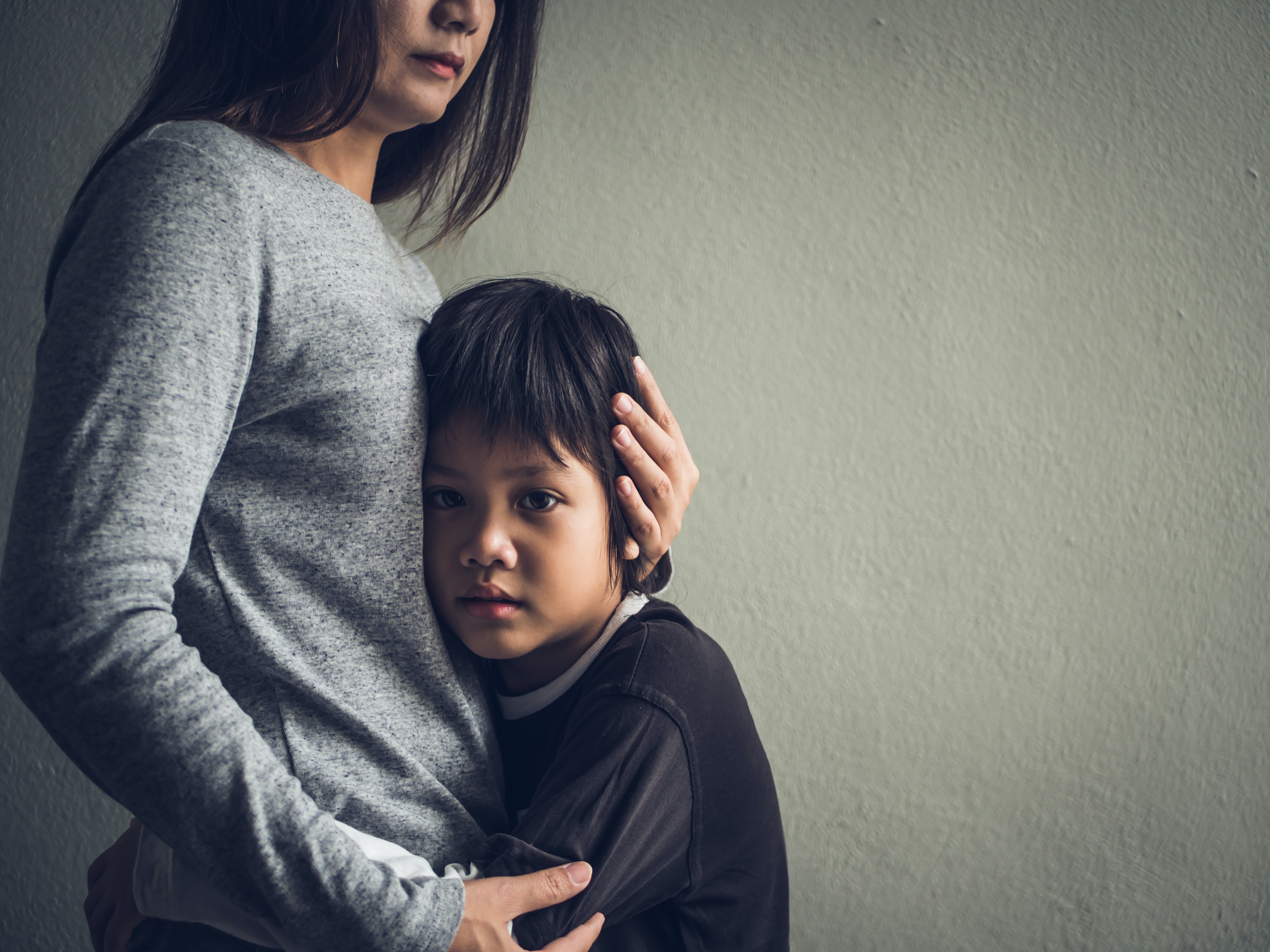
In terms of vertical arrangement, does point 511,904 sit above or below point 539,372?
below

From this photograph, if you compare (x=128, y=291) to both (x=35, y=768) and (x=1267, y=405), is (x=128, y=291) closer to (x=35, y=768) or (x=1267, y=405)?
(x=35, y=768)

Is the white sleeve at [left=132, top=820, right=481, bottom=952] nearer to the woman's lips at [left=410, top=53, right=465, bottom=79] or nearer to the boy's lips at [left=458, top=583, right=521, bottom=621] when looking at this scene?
the boy's lips at [left=458, top=583, right=521, bottom=621]

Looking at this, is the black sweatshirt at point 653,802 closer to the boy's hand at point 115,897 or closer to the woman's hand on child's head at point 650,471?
the woman's hand on child's head at point 650,471

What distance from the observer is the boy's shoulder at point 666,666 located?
0.68 m

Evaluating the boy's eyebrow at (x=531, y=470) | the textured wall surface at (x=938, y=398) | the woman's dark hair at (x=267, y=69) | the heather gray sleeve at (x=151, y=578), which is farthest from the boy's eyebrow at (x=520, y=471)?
the textured wall surface at (x=938, y=398)

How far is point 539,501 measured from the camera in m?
0.73

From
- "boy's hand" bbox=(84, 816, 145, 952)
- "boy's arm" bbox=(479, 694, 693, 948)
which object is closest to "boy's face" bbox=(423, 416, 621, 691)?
"boy's arm" bbox=(479, 694, 693, 948)

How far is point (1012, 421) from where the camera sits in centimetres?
108

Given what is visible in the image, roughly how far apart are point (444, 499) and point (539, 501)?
9 cm

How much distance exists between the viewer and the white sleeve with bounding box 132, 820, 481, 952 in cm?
57

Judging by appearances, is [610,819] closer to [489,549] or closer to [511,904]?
[511,904]

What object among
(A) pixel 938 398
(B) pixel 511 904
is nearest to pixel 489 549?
(B) pixel 511 904

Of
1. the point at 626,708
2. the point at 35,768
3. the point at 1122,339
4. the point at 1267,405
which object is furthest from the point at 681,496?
the point at 35,768

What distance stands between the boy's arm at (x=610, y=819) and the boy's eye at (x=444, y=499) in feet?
0.73
